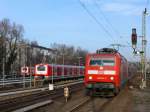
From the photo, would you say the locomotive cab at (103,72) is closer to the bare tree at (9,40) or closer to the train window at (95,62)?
the train window at (95,62)

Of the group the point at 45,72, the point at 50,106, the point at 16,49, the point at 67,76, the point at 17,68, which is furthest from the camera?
the point at 17,68

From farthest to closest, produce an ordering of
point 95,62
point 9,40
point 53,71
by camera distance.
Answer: point 9,40 → point 53,71 → point 95,62

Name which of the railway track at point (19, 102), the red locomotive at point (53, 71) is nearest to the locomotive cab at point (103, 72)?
the railway track at point (19, 102)

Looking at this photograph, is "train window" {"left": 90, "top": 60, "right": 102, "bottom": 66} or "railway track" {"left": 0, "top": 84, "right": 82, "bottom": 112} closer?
"railway track" {"left": 0, "top": 84, "right": 82, "bottom": 112}

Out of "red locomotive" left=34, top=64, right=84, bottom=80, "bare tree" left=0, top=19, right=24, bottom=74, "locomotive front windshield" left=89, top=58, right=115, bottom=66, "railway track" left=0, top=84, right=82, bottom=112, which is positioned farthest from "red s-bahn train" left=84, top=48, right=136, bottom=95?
"bare tree" left=0, top=19, right=24, bottom=74

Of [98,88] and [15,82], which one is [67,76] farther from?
[98,88]

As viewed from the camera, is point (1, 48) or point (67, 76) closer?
point (67, 76)

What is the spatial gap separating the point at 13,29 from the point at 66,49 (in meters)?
58.6

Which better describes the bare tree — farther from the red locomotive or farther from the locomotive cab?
the locomotive cab

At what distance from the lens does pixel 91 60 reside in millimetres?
27453

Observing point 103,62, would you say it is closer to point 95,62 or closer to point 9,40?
point 95,62

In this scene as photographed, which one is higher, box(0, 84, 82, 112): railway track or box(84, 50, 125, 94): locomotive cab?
box(84, 50, 125, 94): locomotive cab

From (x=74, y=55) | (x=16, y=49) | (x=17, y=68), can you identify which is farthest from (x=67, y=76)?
(x=74, y=55)

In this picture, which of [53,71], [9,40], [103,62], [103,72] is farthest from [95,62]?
[9,40]
